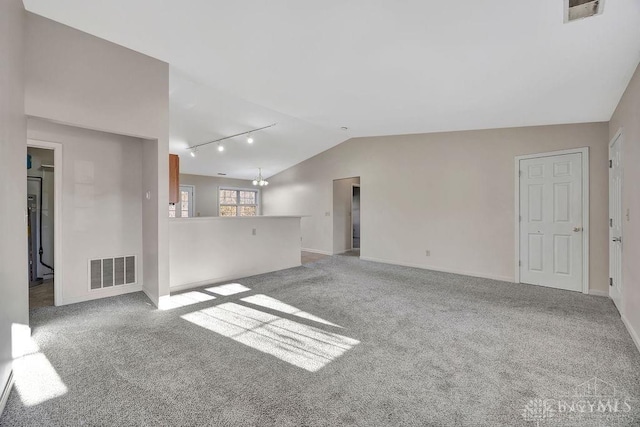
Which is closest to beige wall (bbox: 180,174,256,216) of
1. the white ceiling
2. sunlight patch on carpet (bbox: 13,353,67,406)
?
the white ceiling

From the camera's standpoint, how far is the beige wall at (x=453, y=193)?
4014 mm

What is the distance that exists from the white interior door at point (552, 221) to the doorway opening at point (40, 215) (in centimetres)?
728

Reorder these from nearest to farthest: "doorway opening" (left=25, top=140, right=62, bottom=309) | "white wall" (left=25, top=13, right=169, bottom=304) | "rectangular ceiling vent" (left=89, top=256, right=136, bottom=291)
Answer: "white wall" (left=25, top=13, right=169, bottom=304)
"rectangular ceiling vent" (left=89, top=256, right=136, bottom=291)
"doorway opening" (left=25, top=140, right=62, bottom=309)

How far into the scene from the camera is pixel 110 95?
123 inches

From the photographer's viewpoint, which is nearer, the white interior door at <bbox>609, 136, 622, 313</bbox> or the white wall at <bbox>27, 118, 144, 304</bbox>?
the white interior door at <bbox>609, 136, 622, 313</bbox>

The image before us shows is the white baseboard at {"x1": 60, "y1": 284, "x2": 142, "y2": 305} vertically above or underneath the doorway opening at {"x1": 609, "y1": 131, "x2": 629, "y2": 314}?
underneath

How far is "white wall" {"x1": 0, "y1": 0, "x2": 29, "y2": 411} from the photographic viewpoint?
1.85 metres

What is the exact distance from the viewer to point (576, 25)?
6.93 ft

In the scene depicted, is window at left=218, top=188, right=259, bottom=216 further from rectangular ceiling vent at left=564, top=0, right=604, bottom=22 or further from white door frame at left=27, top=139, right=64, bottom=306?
rectangular ceiling vent at left=564, top=0, right=604, bottom=22

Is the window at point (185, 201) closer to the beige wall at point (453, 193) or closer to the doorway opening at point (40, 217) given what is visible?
the doorway opening at point (40, 217)

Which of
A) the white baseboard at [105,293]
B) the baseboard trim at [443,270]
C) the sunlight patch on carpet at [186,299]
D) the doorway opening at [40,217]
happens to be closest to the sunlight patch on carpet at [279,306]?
the sunlight patch on carpet at [186,299]

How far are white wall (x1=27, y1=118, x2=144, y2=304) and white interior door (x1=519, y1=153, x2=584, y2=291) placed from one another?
227 inches

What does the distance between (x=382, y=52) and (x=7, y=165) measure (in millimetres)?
3085

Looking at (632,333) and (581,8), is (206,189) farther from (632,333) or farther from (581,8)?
(632,333)
